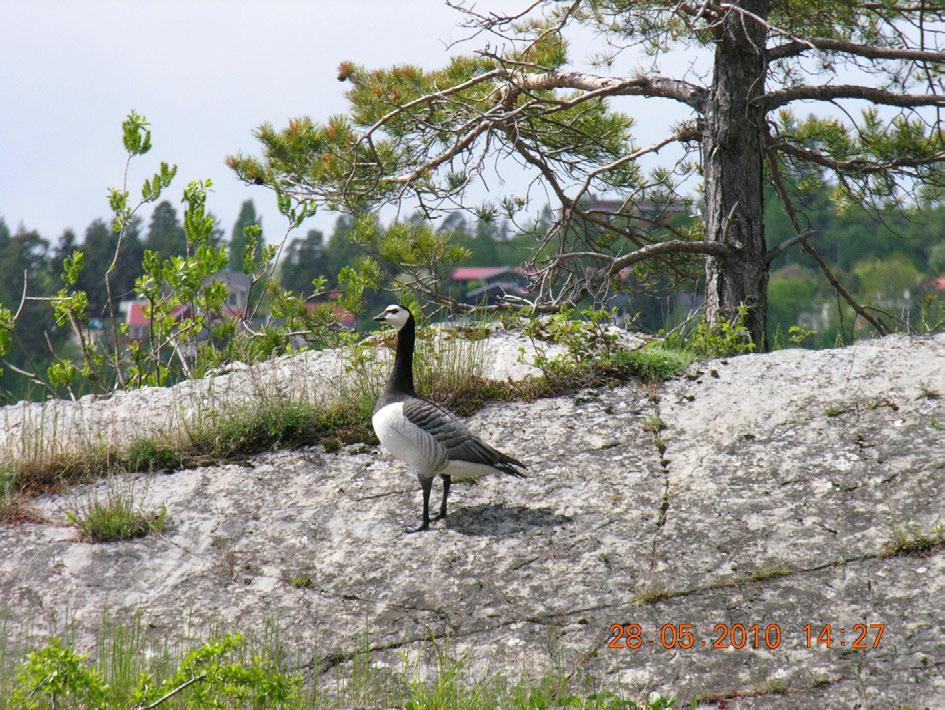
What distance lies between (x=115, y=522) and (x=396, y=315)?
2.46 m

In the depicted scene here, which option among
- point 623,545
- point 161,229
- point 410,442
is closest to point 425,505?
point 410,442

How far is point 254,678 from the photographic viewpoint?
13.9ft

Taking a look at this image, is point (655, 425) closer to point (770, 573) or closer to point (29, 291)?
point (770, 573)

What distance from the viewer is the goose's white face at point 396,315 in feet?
23.1

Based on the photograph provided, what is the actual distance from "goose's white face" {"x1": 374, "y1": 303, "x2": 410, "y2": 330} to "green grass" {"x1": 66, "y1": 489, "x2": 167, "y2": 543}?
2.07m

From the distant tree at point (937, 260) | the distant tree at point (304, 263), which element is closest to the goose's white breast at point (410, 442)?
the distant tree at point (304, 263)

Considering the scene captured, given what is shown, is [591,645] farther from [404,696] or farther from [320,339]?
[320,339]

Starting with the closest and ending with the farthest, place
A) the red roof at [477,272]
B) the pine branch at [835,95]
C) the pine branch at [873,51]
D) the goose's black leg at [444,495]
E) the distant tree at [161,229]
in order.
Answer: the goose's black leg at [444,495] < the pine branch at [873,51] < the pine branch at [835,95] < the distant tree at [161,229] < the red roof at [477,272]

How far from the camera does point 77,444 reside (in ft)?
26.8

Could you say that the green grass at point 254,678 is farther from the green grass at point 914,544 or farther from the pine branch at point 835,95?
the pine branch at point 835,95

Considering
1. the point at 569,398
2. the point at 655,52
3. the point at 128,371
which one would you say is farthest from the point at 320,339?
the point at 655,52

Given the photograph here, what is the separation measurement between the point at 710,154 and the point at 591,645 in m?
6.96

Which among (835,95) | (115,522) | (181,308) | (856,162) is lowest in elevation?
(115,522)
